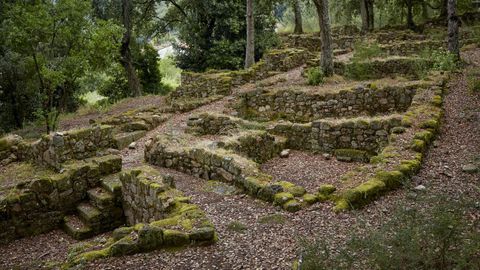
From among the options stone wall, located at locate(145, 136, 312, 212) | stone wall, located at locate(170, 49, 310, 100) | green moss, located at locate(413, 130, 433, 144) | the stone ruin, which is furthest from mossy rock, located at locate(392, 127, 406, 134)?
stone wall, located at locate(170, 49, 310, 100)

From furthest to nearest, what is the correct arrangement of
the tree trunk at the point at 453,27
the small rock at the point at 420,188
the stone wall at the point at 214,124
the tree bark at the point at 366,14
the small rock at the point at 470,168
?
the tree bark at the point at 366,14
the tree trunk at the point at 453,27
the stone wall at the point at 214,124
the small rock at the point at 470,168
the small rock at the point at 420,188

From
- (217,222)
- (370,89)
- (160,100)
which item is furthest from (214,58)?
(217,222)

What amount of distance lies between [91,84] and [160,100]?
12.6 m

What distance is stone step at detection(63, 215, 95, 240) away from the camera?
8945 millimetres

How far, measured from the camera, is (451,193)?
7043 millimetres

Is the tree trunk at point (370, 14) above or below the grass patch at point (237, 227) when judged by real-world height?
above

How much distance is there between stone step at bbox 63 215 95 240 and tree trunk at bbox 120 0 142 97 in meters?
16.3

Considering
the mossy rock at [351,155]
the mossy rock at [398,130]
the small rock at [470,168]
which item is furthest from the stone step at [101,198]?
the small rock at [470,168]

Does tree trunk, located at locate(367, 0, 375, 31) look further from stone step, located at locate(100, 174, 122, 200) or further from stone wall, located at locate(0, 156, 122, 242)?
stone wall, located at locate(0, 156, 122, 242)

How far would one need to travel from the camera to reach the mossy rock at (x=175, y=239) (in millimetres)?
6078

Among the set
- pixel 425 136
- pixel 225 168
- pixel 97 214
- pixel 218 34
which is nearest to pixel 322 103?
pixel 425 136

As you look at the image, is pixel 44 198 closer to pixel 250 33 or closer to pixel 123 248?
pixel 123 248

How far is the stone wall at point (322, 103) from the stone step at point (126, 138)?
4455 mm

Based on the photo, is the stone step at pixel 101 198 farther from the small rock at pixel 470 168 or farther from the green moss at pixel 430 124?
the green moss at pixel 430 124
